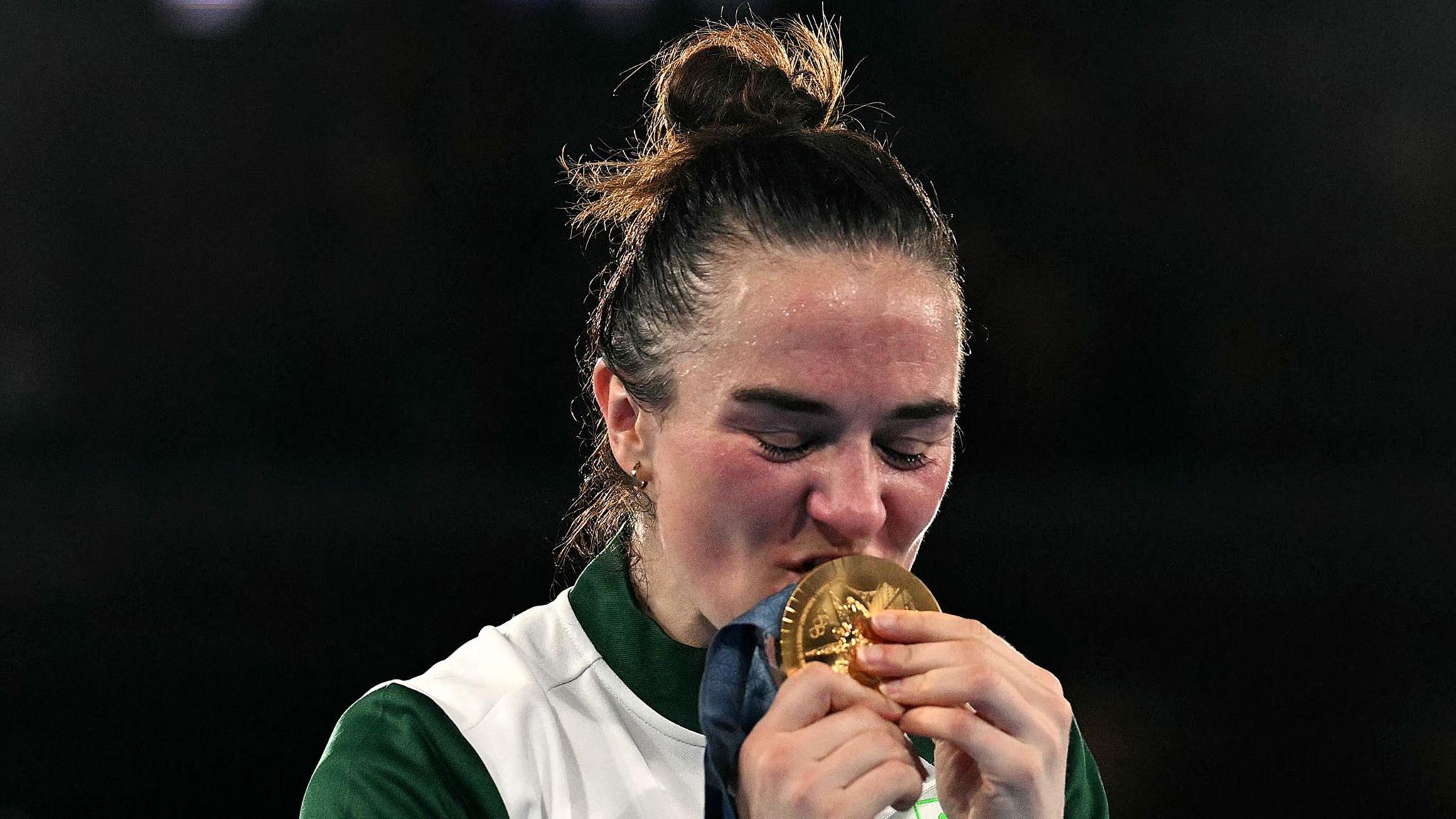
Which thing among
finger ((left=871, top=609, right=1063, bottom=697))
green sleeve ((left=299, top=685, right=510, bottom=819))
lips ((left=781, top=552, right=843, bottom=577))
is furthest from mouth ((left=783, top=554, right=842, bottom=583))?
green sleeve ((left=299, top=685, right=510, bottom=819))

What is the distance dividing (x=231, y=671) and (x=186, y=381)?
56 centimetres

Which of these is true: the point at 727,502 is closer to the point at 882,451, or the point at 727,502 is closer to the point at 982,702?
the point at 882,451

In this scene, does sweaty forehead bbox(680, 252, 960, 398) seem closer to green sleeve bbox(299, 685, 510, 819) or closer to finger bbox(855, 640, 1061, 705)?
finger bbox(855, 640, 1061, 705)

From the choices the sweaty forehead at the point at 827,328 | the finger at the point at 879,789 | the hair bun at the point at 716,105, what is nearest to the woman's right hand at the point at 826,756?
the finger at the point at 879,789

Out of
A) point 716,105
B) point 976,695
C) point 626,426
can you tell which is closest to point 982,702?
point 976,695

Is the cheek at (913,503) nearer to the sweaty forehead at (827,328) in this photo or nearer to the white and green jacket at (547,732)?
the sweaty forehead at (827,328)

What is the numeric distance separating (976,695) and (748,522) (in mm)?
289

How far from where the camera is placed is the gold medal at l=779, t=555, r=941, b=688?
4.07ft

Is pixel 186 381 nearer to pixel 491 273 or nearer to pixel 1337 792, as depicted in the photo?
pixel 491 273

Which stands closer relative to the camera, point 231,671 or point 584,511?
point 584,511

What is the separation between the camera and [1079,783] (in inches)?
66.1

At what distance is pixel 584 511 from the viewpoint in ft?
6.36

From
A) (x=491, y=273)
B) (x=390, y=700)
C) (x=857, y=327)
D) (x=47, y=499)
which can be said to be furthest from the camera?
(x=491, y=273)

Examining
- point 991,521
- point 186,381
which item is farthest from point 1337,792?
point 186,381
